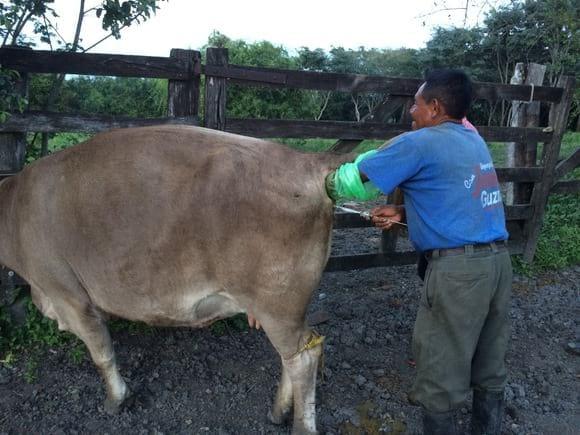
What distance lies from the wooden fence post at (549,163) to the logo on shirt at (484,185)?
3.75m

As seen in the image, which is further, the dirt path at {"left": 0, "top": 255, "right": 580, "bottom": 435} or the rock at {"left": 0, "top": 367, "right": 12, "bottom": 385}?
the rock at {"left": 0, "top": 367, "right": 12, "bottom": 385}

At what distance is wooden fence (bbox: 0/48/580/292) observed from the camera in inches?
160

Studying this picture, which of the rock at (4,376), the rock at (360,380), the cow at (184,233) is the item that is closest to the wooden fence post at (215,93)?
the cow at (184,233)

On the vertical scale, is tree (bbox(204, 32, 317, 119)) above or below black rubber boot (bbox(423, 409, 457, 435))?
above

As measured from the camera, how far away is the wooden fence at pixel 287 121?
4059 mm

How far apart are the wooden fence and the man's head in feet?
6.18

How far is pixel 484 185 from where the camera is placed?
2.99m

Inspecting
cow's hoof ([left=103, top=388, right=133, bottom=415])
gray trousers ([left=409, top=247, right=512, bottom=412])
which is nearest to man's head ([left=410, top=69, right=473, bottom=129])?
gray trousers ([left=409, top=247, right=512, bottom=412])

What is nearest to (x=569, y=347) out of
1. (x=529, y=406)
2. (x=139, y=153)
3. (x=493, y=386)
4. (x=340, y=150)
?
(x=529, y=406)

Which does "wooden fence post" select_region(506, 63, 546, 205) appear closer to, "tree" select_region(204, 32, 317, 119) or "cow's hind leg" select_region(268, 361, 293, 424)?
"cow's hind leg" select_region(268, 361, 293, 424)

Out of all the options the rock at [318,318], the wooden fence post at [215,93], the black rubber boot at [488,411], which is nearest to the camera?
the black rubber boot at [488,411]

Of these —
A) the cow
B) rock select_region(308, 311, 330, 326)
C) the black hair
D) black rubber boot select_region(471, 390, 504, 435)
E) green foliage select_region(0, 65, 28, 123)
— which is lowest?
rock select_region(308, 311, 330, 326)

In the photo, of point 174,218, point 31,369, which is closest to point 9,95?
point 174,218

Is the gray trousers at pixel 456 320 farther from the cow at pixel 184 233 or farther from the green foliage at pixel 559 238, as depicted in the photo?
the green foliage at pixel 559 238
